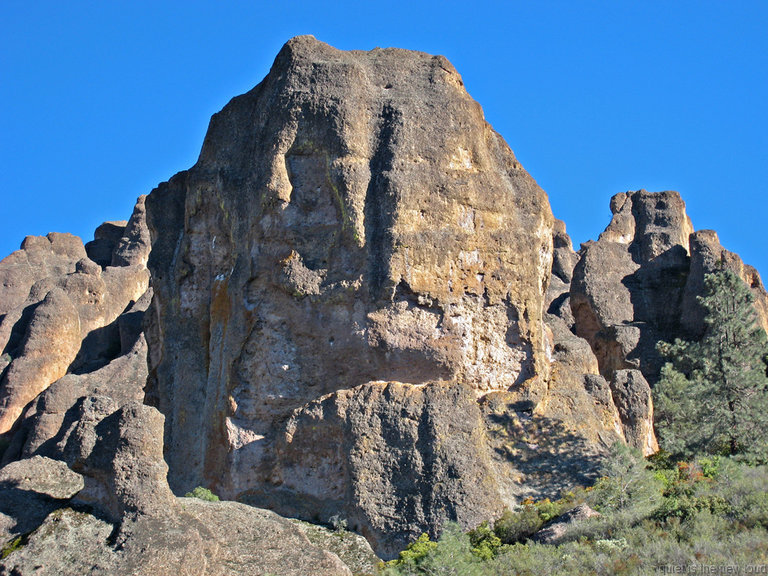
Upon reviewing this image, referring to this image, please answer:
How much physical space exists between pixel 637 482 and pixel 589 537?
1.55m

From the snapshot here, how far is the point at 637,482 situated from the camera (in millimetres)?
15828

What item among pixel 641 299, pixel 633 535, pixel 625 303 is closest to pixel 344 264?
pixel 633 535

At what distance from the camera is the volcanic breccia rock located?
1634 centimetres

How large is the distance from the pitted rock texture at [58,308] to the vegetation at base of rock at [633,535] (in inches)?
975

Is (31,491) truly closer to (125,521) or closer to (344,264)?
(125,521)

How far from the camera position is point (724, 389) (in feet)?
66.8

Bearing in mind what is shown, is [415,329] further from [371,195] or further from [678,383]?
[678,383]

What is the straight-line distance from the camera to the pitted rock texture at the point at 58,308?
39062 millimetres

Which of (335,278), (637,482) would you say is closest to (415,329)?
(335,278)

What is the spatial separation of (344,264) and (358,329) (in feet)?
3.76

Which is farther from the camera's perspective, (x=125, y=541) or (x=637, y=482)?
(x=637, y=482)

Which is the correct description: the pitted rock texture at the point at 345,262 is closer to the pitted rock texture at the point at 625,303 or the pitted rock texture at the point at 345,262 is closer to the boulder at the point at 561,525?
the boulder at the point at 561,525

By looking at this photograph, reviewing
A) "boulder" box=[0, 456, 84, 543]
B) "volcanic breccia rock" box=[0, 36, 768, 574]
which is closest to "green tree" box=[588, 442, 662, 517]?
"volcanic breccia rock" box=[0, 36, 768, 574]

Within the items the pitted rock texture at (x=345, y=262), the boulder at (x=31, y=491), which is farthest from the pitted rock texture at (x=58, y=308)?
the boulder at (x=31, y=491)
